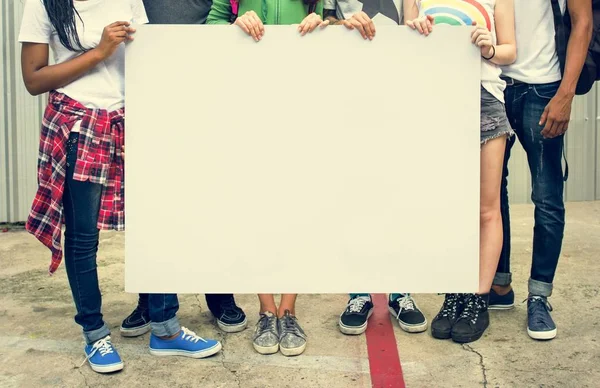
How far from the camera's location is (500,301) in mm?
3357

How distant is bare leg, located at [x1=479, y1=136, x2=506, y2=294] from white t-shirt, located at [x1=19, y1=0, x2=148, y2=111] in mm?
1539

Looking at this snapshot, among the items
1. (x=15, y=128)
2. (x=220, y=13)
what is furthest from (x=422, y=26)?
(x=15, y=128)

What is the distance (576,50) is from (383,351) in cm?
154

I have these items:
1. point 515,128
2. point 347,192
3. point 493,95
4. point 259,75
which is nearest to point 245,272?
point 347,192

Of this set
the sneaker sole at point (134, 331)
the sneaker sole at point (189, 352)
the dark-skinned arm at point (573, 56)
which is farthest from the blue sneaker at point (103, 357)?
the dark-skinned arm at point (573, 56)

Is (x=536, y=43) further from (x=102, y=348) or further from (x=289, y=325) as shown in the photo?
(x=102, y=348)

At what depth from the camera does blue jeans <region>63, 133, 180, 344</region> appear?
261cm

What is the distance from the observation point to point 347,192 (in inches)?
91.6

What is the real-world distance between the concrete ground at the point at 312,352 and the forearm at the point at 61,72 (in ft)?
3.86

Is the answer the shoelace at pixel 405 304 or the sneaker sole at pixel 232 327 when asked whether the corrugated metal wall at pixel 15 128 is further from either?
the shoelace at pixel 405 304

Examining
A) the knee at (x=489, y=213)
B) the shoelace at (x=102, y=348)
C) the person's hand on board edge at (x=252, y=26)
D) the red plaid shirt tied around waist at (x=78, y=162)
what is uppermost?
the person's hand on board edge at (x=252, y=26)

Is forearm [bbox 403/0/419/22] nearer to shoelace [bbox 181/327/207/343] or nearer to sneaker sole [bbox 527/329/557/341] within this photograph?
sneaker sole [bbox 527/329/557/341]

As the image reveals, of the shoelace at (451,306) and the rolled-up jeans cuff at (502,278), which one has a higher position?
the rolled-up jeans cuff at (502,278)

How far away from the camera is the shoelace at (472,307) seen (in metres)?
3.00
